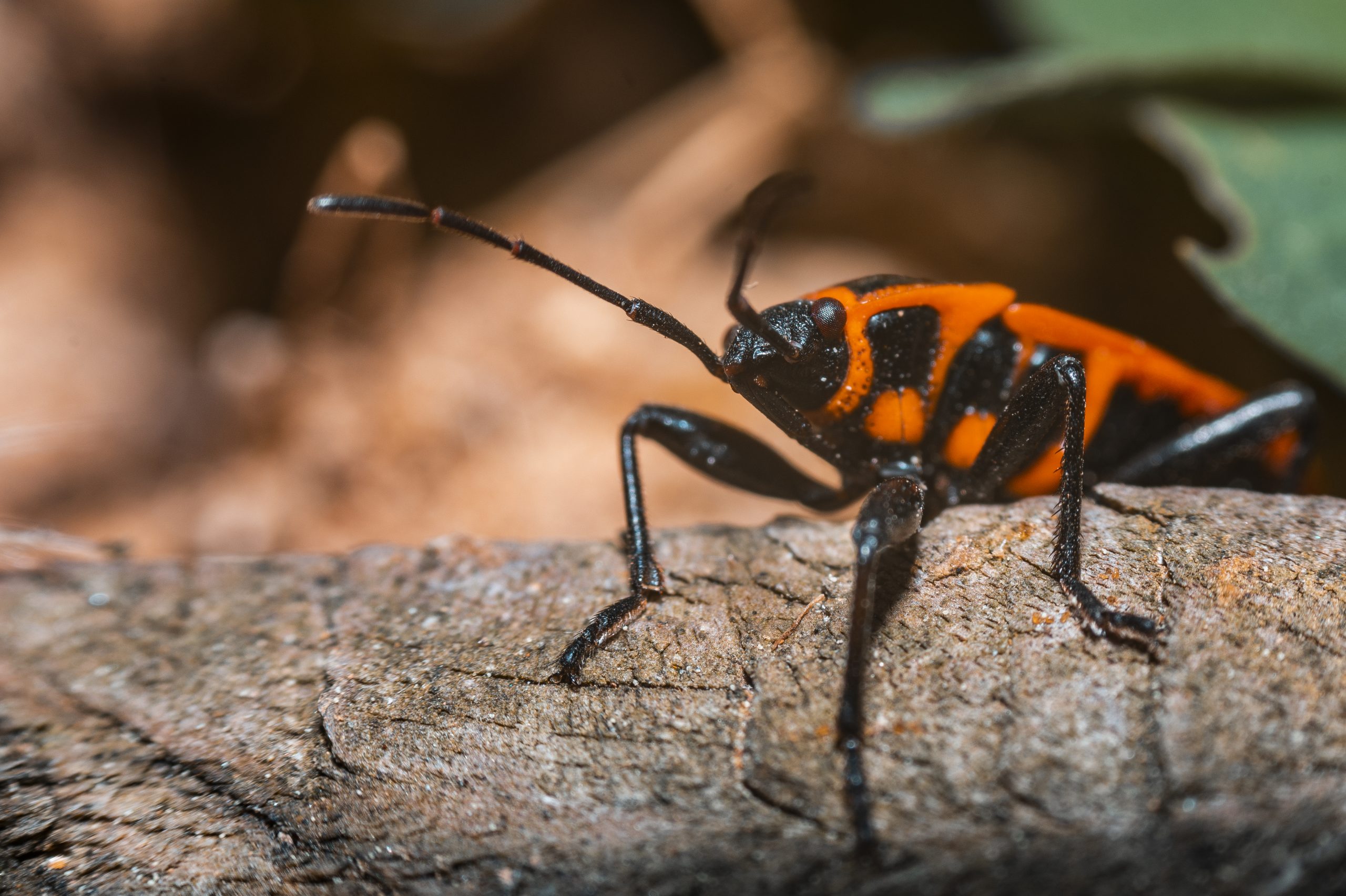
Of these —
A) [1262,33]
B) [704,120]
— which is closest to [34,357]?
[704,120]

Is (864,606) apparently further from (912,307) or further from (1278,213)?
(1278,213)

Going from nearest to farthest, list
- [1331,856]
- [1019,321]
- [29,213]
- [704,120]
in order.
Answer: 1. [1331,856]
2. [1019,321]
3. [29,213]
4. [704,120]

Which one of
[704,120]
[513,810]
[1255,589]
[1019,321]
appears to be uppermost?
[704,120]

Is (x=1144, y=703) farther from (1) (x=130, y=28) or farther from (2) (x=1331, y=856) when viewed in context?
(1) (x=130, y=28)

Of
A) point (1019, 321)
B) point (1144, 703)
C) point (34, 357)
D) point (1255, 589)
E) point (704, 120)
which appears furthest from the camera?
point (704, 120)

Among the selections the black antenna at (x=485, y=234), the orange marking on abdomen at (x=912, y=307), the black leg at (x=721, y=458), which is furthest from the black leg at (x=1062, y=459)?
the black antenna at (x=485, y=234)

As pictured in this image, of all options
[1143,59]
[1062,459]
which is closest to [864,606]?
[1062,459]

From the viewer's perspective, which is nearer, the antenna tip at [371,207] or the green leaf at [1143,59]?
the antenna tip at [371,207]

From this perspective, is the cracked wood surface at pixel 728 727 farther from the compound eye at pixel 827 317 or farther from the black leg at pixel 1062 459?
the compound eye at pixel 827 317
